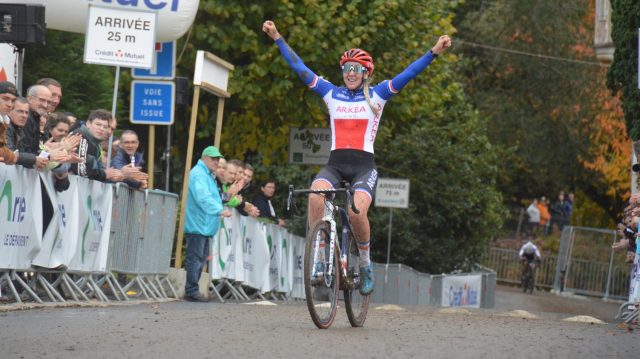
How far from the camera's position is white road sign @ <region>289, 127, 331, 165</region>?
27562mm

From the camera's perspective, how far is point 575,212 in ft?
198

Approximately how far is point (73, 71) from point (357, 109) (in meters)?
11.1

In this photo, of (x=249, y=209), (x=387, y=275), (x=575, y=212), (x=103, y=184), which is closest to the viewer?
(x=103, y=184)

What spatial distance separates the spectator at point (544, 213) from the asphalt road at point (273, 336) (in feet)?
138

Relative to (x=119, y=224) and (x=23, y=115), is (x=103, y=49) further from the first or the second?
(x=23, y=115)

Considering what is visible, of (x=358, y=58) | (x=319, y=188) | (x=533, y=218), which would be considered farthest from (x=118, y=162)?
(x=533, y=218)

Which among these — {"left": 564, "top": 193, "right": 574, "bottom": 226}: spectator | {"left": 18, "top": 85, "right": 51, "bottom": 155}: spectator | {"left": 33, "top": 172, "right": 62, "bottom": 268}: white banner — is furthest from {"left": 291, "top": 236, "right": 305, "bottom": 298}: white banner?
{"left": 564, "top": 193, "right": 574, "bottom": 226}: spectator

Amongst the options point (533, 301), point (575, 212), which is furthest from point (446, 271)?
point (575, 212)

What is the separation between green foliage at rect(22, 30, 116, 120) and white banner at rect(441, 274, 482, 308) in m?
11.8

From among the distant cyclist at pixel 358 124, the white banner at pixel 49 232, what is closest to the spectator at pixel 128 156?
the white banner at pixel 49 232

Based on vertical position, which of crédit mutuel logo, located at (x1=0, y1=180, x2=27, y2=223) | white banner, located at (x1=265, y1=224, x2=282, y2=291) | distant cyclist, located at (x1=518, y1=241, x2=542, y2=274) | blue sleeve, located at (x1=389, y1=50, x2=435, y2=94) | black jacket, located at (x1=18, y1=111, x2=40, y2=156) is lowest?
distant cyclist, located at (x1=518, y1=241, x2=542, y2=274)

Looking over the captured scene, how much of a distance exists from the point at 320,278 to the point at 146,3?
29.4ft

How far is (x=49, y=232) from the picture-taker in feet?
47.9

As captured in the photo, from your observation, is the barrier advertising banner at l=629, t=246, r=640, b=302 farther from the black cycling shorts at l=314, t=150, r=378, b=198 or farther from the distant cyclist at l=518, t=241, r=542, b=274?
the distant cyclist at l=518, t=241, r=542, b=274
